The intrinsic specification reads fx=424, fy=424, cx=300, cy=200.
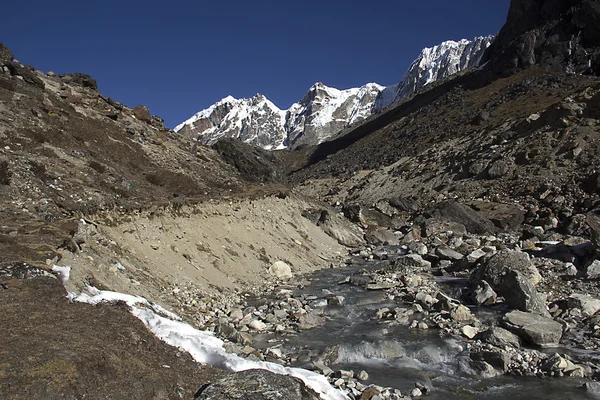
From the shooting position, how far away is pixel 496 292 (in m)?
14.5

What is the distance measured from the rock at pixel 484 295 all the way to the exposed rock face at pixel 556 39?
2613 inches

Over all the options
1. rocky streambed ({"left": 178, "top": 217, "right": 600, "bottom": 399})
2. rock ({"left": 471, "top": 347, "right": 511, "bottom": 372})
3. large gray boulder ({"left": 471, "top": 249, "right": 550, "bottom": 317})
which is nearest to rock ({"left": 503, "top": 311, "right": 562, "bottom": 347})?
rocky streambed ({"left": 178, "top": 217, "right": 600, "bottom": 399})

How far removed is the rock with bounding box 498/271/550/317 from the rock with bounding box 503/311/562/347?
28.7 inches

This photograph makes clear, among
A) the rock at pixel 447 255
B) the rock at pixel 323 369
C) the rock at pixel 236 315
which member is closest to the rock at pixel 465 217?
the rock at pixel 447 255

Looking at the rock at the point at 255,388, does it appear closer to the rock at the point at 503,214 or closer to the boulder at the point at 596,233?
the boulder at the point at 596,233

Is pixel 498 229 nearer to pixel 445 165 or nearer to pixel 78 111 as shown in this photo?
pixel 445 165

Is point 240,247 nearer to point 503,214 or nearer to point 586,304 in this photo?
point 586,304

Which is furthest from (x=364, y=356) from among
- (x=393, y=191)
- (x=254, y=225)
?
(x=393, y=191)

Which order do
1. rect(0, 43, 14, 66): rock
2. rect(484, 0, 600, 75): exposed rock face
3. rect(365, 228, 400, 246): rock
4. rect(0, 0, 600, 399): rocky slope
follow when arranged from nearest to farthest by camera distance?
rect(0, 0, 600, 399): rocky slope < rect(0, 43, 14, 66): rock < rect(365, 228, 400, 246): rock < rect(484, 0, 600, 75): exposed rock face

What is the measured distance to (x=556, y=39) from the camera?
74188 mm

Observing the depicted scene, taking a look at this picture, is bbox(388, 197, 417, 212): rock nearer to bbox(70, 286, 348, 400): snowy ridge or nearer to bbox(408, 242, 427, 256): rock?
bbox(408, 242, 427, 256): rock

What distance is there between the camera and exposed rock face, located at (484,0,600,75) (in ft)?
225

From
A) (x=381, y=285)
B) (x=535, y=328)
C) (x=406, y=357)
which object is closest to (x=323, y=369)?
(x=406, y=357)

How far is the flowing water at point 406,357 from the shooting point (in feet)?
29.5
